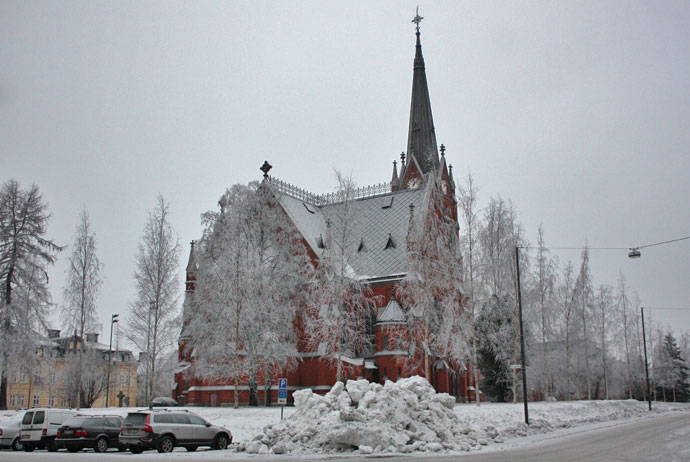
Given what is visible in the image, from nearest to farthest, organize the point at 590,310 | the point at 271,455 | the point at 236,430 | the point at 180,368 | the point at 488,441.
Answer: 1. the point at 271,455
2. the point at 488,441
3. the point at 236,430
4. the point at 180,368
5. the point at 590,310

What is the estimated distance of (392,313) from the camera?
150ft

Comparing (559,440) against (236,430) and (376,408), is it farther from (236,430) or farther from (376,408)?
(236,430)

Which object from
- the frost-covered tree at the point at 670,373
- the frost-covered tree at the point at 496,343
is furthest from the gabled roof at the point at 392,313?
the frost-covered tree at the point at 670,373

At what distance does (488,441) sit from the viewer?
82.1ft

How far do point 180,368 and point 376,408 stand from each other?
29.9 meters

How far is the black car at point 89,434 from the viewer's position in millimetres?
25375

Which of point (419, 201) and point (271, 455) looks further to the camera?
point (419, 201)

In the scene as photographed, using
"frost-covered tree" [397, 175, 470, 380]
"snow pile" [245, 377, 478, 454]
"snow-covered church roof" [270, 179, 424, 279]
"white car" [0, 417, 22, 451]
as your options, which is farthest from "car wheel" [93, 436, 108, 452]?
"snow-covered church roof" [270, 179, 424, 279]

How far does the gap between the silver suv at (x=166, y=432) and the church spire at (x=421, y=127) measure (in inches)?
1598

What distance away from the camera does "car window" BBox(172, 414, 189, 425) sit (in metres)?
24.8

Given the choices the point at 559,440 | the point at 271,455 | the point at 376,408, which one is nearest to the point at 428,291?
the point at 559,440

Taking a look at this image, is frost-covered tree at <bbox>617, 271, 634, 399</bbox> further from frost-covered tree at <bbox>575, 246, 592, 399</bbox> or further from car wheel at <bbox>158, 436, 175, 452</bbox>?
car wheel at <bbox>158, 436, 175, 452</bbox>

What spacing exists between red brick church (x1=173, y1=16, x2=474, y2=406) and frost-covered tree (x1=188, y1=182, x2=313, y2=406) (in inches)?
148

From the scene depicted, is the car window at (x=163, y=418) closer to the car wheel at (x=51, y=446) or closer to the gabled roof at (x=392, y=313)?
the car wheel at (x=51, y=446)
